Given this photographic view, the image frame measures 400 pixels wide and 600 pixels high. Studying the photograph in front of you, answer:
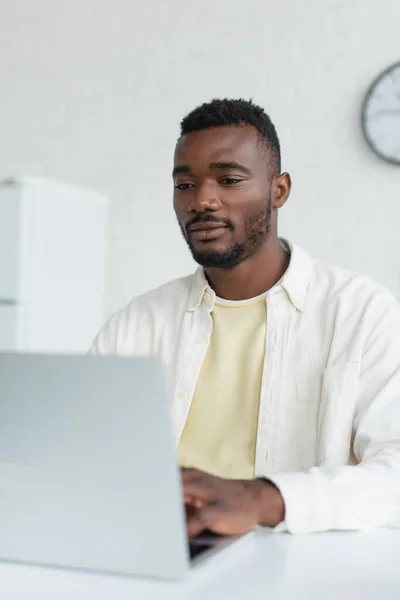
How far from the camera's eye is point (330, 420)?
1.71m

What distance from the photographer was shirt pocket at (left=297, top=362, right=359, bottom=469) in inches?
67.1

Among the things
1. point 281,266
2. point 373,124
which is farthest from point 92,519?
point 373,124

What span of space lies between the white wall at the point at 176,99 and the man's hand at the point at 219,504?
2277mm

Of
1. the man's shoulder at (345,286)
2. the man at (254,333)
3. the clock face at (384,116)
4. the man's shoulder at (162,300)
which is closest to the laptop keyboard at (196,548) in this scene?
the man at (254,333)

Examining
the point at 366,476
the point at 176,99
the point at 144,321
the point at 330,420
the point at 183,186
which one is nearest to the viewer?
the point at 366,476

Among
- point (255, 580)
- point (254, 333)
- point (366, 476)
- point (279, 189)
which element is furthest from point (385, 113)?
point (255, 580)

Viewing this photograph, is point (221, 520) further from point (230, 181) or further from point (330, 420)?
point (230, 181)

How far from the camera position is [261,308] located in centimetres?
193

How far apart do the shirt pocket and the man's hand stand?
525 millimetres

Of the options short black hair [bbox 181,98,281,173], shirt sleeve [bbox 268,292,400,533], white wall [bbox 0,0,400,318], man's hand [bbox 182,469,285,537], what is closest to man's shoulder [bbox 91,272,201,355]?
short black hair [bbox 181,98,281,173]

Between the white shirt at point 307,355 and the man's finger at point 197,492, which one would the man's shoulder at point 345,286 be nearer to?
the white shirt at point 307,355

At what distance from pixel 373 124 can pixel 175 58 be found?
0.86 meters

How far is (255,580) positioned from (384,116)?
263 cm

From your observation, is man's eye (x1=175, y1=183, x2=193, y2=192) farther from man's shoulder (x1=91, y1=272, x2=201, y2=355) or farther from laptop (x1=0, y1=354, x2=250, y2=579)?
laptop (x1=0, y1=354, x2=250, y2=579)
